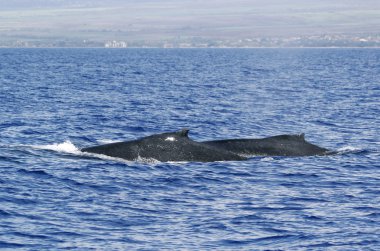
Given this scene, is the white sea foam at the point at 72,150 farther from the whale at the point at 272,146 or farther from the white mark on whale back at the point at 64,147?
the whale at the point at 272,146

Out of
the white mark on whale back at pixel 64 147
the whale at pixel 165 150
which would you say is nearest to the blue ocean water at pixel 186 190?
the white mark on whale back at pixel 64 147

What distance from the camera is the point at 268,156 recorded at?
32.2 metres

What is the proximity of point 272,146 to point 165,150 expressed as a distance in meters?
4.82

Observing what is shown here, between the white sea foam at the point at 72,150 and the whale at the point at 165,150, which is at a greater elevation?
the whale at the point at 165,150

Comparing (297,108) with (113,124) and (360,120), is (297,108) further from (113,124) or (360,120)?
(113,124)

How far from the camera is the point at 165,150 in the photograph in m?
30.3

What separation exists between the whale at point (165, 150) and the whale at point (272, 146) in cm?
132

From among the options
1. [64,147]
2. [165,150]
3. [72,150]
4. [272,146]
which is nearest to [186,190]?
[165,150]

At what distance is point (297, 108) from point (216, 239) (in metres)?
36.8

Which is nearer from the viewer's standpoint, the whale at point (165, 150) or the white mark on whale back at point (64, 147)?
the whale at point (165, 150)

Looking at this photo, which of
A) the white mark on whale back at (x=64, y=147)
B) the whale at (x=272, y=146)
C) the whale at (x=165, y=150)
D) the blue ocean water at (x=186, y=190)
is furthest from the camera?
the white mark on whale back at (x=64, y=147)

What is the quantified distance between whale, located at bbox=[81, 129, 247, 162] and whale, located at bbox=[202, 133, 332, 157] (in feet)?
4.32

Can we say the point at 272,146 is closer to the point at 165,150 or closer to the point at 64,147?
the point at 165,150

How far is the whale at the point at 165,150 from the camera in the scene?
99.1 feet
